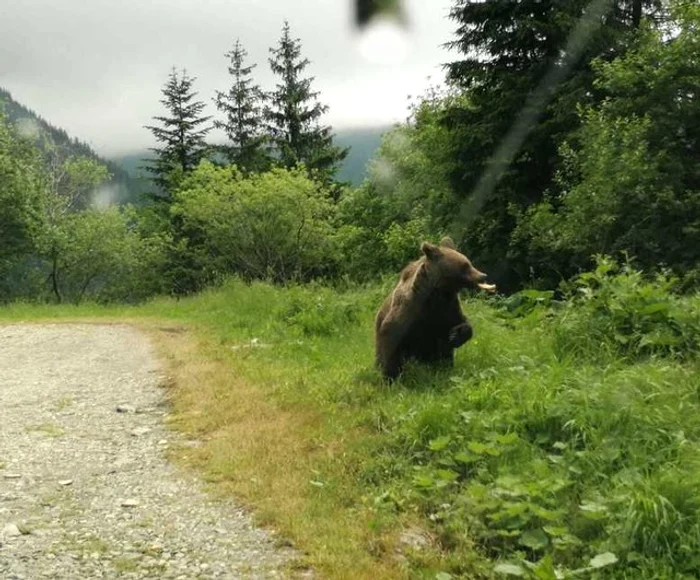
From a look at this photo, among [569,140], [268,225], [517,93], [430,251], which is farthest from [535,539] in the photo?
[268,225]

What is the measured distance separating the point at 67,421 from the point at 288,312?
553 cm

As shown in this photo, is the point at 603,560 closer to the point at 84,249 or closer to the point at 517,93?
the point at 517,93

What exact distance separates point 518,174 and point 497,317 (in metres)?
8.33

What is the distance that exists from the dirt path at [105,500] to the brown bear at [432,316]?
2.34m

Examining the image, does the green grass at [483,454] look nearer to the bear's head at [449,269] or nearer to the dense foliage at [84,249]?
the bear's head at [449,269]

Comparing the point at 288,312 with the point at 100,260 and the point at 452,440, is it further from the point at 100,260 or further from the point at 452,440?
the point at 100,260

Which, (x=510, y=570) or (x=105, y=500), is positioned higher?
(x=510, y=570)

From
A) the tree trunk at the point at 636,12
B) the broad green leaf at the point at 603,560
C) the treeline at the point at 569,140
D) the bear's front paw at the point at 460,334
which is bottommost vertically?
the broad green leaf at the point at 603,560

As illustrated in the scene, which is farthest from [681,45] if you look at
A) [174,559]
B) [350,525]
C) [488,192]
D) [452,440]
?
[174,559]

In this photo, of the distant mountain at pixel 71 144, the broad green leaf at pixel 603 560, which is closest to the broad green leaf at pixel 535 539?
the broad green leaf at pixel 603 560

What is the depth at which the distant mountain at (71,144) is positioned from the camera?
118 ft

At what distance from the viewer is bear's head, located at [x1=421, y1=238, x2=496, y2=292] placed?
6.64 meters

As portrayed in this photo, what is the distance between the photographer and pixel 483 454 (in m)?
4.63

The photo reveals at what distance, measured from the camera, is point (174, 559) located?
13.0 feet
